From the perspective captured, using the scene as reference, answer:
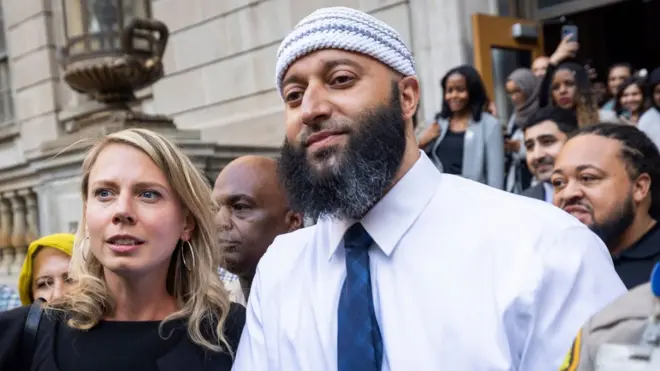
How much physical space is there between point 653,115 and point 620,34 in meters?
5.12

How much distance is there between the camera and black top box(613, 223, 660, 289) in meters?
3.07

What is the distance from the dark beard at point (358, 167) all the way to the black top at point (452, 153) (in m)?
4.08

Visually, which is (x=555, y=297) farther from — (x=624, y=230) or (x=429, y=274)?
(x=624, y=230)

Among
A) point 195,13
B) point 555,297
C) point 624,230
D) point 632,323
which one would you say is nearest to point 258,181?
point 624,230

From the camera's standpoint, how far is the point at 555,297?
1.94 meters

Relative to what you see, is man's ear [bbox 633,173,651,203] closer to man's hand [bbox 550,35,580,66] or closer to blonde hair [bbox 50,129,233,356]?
blonde hair [bbox 50,129,233,356]

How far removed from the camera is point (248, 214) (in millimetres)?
3754

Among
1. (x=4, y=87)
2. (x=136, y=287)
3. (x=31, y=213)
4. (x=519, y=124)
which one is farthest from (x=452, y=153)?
(x=4, y=87)

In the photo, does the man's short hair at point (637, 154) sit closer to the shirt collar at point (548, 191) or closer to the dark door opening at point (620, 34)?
the shirt collar at point (548, 191)

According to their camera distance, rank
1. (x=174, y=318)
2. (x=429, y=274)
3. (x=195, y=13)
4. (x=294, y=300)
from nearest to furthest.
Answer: (x=429, y=274), (x=294, y=300), (x=174, y=318), (x=195, y=13)

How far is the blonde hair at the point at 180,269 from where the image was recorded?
2619 mm

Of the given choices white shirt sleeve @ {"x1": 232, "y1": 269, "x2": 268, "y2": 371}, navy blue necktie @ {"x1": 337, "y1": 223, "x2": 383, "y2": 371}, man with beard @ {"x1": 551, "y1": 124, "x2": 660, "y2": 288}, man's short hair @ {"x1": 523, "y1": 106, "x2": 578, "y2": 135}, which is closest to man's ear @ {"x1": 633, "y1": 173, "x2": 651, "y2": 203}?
man with beard @ {"x1": 551, "y1": 124, "x2": 660, "y2": 288}

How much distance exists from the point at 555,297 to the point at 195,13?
10556mm

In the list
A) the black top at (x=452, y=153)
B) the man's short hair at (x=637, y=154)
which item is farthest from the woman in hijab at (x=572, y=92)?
the man's short hair at (x=637, y=154)
